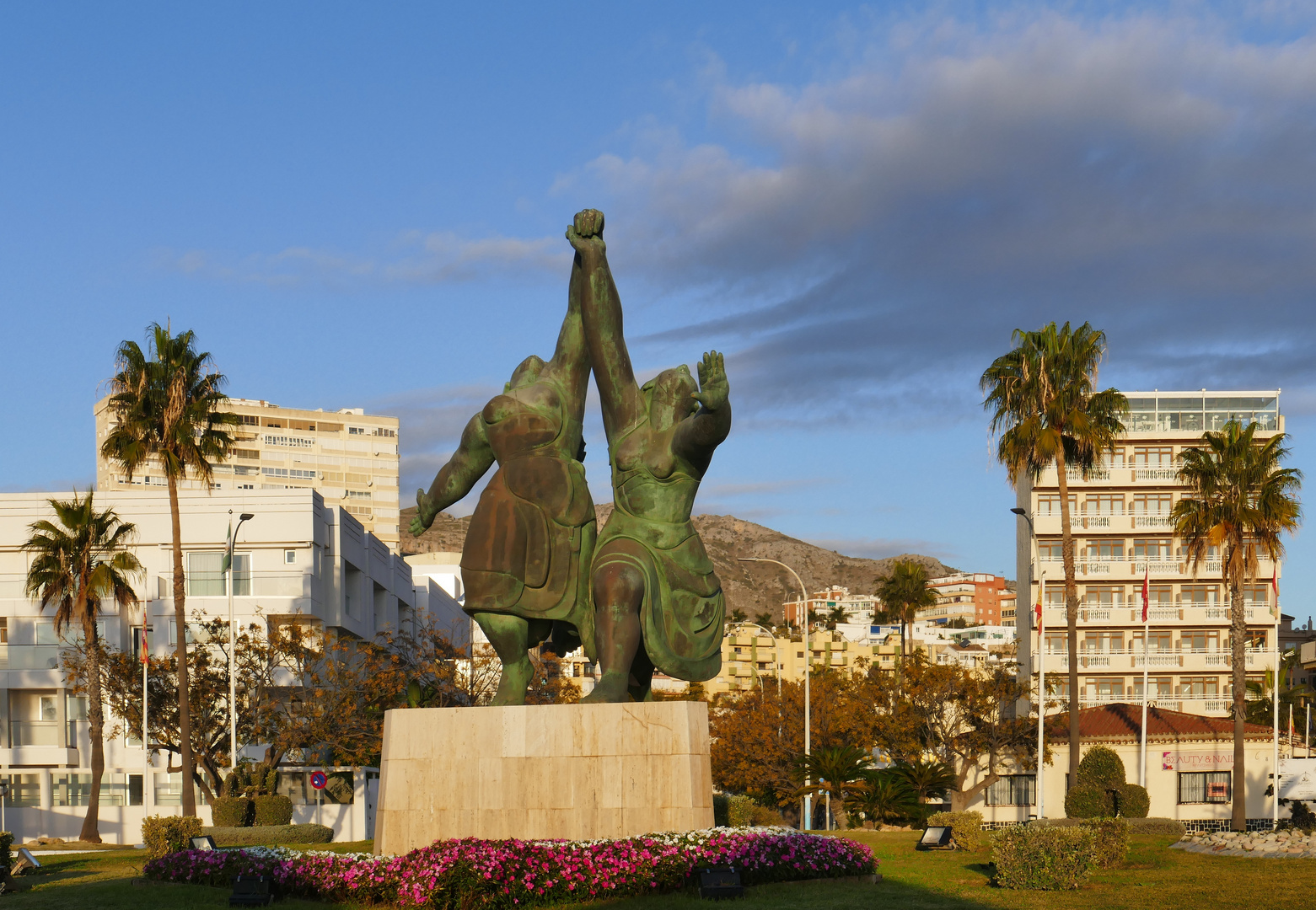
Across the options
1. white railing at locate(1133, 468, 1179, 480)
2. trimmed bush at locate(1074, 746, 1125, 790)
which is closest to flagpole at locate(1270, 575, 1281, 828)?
trimmed bush at locate(1074, 746, 1125, 790)

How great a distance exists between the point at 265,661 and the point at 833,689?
21.6m

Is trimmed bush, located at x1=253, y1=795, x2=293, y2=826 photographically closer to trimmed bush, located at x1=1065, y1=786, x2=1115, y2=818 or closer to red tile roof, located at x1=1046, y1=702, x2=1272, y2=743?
trimmed bush, located at x1=1065, y1=786, x2=1115, y2=818

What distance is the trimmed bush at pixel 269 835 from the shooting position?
1219 inches

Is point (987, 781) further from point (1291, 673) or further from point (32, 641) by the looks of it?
point (1291, 673)

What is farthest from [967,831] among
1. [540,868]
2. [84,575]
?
[84,575]

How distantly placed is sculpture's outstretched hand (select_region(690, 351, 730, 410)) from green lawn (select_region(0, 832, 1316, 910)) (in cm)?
507

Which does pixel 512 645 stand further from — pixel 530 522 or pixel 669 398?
pixel 669 398

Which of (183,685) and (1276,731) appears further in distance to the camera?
(1276,731)

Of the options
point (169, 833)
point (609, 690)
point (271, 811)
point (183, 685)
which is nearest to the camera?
point (609, 690)

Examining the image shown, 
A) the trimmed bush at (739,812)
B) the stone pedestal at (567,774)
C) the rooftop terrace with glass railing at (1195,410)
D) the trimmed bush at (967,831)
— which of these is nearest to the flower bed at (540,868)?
the stone pedestal at (567,774)

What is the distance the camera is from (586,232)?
17.6m

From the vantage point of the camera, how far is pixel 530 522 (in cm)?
1695

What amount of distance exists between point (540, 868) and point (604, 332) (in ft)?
19.8

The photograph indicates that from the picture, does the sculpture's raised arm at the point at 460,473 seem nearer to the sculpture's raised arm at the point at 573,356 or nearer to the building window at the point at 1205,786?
the sculpture's raised arm at the point at 573,356
